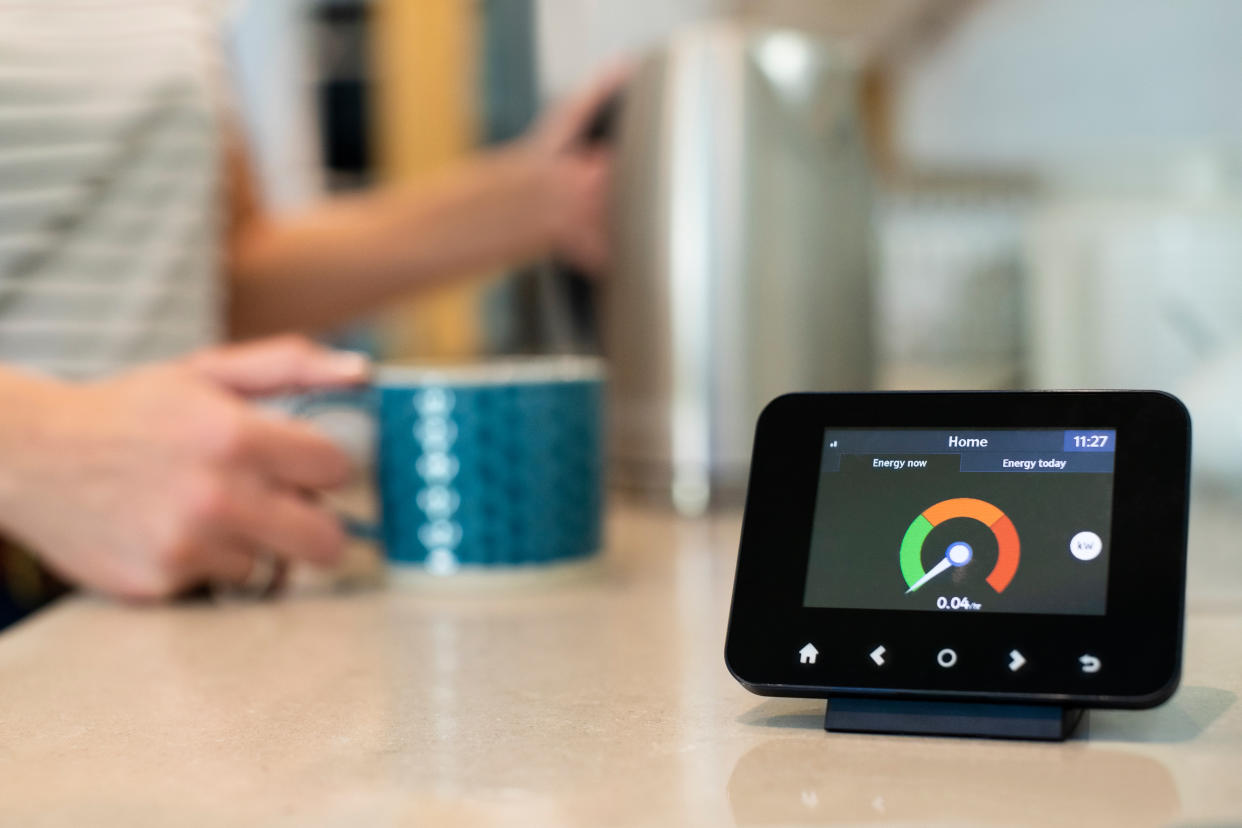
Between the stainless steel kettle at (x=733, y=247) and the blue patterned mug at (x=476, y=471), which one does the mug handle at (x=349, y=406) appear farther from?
the stainless steel kettle at (x=733, y=247)

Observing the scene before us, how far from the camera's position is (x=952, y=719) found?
333 mm

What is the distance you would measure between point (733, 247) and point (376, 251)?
17.0 inches

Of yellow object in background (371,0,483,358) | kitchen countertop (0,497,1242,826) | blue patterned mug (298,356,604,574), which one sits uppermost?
yellow object in background (371,0,483,358)

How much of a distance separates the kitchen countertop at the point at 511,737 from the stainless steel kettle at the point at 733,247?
0.27 meters

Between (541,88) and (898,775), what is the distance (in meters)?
1.09

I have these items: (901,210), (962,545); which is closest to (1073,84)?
(901,210)

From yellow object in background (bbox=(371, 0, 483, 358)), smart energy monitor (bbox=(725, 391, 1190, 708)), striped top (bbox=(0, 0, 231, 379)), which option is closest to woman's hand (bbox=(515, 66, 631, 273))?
striped top (bbox=(0, 0, 231, 379))

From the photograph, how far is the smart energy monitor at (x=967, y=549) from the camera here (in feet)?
1.06

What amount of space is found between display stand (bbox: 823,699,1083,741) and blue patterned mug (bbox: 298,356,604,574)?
26 centimetres

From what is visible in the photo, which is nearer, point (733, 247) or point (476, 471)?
point (476, 471)

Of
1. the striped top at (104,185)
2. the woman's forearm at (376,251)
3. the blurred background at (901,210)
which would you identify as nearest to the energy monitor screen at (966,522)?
the blurred background at (901,210)

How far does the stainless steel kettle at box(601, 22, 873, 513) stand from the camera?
79 centimetres

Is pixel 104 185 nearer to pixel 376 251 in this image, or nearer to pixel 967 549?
pixel 376 251

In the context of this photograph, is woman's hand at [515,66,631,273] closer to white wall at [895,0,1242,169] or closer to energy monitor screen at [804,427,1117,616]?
white wall at [895,0,1242,169]
